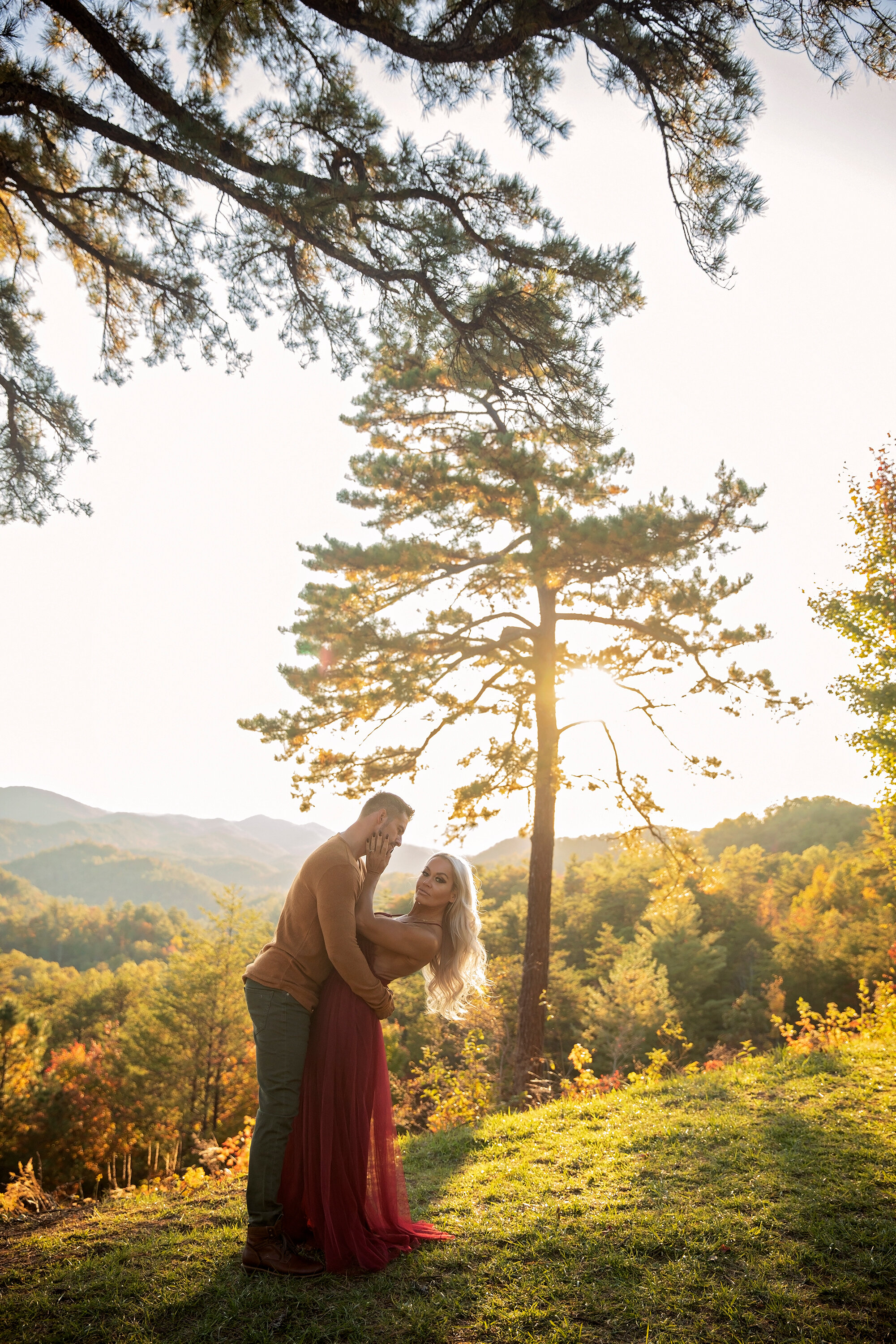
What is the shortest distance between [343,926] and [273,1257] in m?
1.31

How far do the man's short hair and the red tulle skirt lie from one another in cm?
72

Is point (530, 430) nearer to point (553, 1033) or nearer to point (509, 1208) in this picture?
point (509, 1208)

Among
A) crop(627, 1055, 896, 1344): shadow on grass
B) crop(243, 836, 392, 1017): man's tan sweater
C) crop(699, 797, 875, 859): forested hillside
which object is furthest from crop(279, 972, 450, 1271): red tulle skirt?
crop(699, 797, 875, 859): forested hillside

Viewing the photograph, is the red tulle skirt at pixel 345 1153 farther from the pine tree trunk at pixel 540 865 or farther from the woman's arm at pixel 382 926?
the pine tree trunk at pixel 540 865

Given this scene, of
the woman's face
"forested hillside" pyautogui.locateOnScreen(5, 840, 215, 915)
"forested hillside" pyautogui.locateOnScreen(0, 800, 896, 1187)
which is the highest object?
the woman's face

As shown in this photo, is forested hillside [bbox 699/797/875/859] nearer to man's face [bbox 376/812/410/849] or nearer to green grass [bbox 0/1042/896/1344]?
green grass [bbox 0/1042/896/1344]

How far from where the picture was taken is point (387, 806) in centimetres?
312

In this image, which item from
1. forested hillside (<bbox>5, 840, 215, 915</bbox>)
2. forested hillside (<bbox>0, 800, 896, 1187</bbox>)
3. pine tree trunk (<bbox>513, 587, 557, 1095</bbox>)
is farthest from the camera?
forested hillside (<bbox>5, 840, 215, 915</bbox>)

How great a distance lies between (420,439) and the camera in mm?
10336

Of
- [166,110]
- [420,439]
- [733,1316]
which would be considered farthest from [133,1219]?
[420,439]

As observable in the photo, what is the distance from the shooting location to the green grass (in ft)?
7.59

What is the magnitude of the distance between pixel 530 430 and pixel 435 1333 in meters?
5.89

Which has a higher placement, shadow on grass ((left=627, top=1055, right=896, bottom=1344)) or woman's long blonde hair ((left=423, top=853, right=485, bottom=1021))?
woman's long blonde hair ((left=423, top=853, right=485, bottom=1021))

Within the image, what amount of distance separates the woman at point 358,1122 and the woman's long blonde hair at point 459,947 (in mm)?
120
